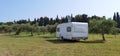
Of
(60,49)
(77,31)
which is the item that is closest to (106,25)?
(77,31)

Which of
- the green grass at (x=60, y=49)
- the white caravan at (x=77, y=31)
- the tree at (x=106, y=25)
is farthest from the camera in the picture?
the tree at (x=106, y=25)

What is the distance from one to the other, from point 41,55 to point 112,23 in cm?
1663

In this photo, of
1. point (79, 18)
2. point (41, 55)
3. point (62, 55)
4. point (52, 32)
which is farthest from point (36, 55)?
point (79, 18)

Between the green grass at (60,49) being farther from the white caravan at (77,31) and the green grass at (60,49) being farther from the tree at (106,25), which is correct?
the tree at (106,25)

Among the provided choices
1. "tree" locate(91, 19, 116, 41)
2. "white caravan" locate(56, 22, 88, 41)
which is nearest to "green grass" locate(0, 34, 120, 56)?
"white caravan" locate(56, 22, 88, 41)

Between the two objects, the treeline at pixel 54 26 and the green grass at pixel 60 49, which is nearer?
the green grass at pixel 60 49

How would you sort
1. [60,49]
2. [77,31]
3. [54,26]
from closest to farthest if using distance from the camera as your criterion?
[60,49]
[77,31]
[54,26]

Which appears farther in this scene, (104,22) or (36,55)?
(104,22)

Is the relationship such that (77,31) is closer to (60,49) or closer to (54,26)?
(60,49)

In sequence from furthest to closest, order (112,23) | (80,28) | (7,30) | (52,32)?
(7,30), (52,32), (112,23), (80,28)

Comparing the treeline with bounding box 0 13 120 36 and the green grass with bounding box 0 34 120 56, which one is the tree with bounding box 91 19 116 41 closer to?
the treeline with bounding box 0 13 120 36

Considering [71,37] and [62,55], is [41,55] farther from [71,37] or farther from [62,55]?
[71,37]

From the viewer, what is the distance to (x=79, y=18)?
3573 inches

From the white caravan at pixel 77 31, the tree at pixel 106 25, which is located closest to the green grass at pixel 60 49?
the white caravan at pixel 77 31
